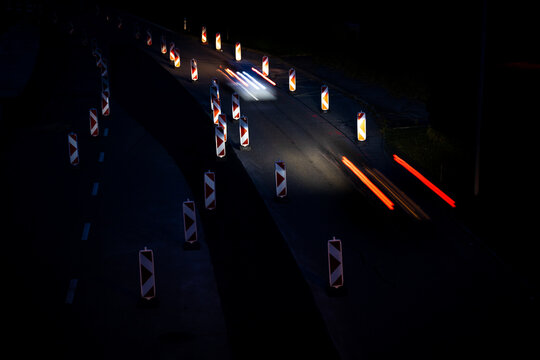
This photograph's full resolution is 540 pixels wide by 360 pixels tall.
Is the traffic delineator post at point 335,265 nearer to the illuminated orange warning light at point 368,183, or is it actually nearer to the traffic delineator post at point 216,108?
the illuminated orange warning light at point 368,183

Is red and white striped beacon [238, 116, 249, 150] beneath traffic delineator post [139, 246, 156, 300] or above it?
above

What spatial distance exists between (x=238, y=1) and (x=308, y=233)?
4245cm

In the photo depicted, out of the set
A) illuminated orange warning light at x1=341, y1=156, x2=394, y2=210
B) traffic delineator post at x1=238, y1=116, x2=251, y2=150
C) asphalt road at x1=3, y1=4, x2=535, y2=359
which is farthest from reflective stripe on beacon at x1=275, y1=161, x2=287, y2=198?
traffic delineator post at x1=238, y1=116, x2=251, y2=150

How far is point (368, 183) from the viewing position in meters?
16.6

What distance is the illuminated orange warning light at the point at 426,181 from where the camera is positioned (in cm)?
1554

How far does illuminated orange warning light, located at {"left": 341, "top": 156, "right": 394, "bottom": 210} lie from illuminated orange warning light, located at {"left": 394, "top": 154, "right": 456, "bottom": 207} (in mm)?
1382

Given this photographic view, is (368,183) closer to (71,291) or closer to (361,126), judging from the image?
(361,126)

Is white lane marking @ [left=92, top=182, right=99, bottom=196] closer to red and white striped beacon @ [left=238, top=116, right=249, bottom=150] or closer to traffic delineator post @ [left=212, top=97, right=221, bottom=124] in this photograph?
red and white striped beacon @ [left=238, top=116, right=249, bottom=150]

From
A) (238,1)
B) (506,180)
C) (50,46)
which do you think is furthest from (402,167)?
(238,1)

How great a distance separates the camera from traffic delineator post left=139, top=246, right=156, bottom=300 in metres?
10.6

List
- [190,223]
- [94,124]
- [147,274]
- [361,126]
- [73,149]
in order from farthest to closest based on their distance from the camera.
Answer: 1. [94,124]
2. [361,126]
3. [73,149]
4. [190,223]
5. [147,274]

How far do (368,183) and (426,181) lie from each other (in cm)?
156

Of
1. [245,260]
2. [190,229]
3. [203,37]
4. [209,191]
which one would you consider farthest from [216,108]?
[203,37]

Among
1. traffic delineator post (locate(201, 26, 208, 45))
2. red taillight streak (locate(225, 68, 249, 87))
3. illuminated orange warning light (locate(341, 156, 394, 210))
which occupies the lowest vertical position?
illuminated orange warning light (locate(341, 156, 394, 210))
